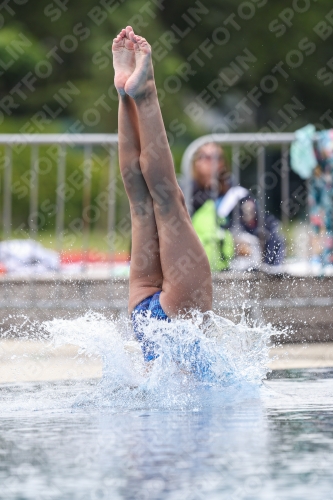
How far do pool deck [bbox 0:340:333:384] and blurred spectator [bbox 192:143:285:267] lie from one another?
73 centimetres

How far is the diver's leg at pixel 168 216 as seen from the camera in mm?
4922

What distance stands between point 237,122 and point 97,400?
15077 mm

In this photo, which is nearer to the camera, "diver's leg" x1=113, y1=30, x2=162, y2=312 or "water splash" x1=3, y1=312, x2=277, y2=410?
"water splash" x1=3, y1=312, x2=277, y2=410

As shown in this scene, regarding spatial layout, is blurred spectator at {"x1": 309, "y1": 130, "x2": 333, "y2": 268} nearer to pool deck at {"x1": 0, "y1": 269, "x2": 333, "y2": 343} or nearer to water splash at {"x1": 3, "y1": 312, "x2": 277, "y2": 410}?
pool deck at {"x1": 0, "y1": 269, "x2": 333, "y2": 343}

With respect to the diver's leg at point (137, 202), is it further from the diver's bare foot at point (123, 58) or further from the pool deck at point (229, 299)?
the pool deck at point (229, 299)

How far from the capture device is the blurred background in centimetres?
1742

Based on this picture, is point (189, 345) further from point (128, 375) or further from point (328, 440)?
point (328, 440)

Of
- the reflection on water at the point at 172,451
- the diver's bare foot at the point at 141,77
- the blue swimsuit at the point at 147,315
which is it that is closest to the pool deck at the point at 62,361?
the blue swimsuit at the point at 147,315

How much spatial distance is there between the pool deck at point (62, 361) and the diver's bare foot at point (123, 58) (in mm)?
1734

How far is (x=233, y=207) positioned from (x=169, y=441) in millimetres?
4509

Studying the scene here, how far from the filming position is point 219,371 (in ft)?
16.3

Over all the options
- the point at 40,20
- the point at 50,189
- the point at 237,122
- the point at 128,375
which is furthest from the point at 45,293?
the point at 237,122

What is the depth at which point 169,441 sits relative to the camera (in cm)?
351

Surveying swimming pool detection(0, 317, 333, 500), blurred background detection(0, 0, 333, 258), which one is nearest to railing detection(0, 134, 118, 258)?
swimming pool detection(0, 317, 333, 500)
